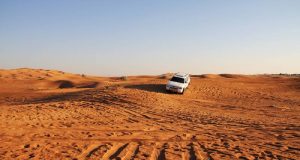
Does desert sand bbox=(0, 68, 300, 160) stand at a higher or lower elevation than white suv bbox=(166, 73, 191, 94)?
lower

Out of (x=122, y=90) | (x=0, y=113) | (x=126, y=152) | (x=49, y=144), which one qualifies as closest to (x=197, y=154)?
(x=126, y=152)

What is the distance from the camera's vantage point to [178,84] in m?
25.2

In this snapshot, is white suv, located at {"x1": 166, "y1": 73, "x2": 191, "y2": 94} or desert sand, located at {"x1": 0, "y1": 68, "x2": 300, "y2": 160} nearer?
desert sand, located at {"x1": 0, "y1": 68, "x2": 300, "y2": 160}

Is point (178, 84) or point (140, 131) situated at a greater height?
point (178, 84)

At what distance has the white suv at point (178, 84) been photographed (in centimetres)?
2491

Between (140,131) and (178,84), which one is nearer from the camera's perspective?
(140,131)

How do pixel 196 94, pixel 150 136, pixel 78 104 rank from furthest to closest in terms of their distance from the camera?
pixel 196 94 → pixel 78 104 → pixel 150 136

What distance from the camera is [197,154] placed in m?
8.51

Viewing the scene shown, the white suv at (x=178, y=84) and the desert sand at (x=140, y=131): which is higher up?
the white suv at (x=178, y=84)

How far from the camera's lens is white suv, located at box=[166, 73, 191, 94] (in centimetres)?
2491

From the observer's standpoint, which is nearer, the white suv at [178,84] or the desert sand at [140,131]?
the desert sand at [140,131]

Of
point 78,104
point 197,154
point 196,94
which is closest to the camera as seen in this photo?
point 197,154

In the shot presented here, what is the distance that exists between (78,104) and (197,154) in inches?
484

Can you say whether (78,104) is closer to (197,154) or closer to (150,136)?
(150,136)
